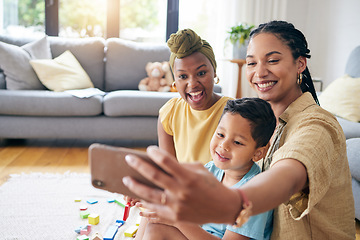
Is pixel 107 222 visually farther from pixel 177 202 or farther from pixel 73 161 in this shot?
pixel 177 202

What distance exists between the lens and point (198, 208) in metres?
0.54

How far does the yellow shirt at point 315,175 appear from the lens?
2.60 ft

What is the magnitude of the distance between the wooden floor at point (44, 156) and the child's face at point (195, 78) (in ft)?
4.94

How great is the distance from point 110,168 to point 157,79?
3103mm

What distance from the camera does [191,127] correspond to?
1.57 m

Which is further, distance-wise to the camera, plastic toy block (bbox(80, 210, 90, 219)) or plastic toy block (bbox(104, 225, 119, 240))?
plastic toy block (bbox(80, 210, 90, 219))

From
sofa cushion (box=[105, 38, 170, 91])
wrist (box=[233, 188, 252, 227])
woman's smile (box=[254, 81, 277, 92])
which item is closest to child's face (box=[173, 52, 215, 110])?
woman's smile (box=[254, 81, 277, 92])

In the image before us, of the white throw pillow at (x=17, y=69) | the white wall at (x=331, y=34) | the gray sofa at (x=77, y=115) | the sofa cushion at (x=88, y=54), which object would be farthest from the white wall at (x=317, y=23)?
the white throw pillow at (x=17, y=69)

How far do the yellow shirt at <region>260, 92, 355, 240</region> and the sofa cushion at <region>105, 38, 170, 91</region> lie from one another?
296 cm

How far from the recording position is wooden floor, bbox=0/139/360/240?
9.02ft

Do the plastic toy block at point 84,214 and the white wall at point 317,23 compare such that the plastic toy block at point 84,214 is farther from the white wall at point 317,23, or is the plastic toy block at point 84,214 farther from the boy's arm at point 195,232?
the white wall at point 317,23

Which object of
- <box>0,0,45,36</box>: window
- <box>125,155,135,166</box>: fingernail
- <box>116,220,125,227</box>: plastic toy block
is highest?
<box>0,0,45,36</box>: window

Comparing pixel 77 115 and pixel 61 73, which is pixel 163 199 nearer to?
pixel 77 115

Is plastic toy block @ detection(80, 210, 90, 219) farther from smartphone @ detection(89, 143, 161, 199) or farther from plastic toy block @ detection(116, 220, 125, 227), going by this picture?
smartphone @ detection(89, 143, 161, 199)
